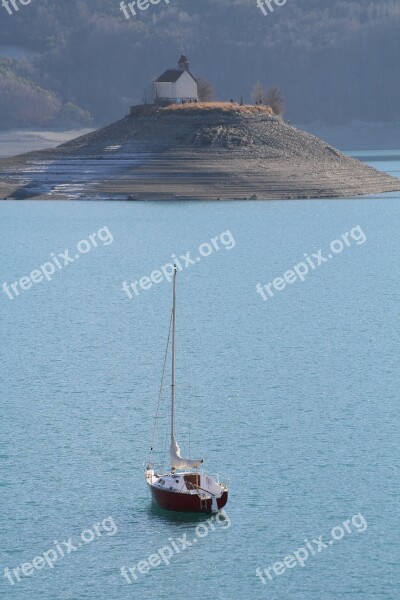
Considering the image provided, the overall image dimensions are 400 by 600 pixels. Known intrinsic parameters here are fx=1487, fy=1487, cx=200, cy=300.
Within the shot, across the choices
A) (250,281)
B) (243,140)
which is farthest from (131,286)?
(243,140)

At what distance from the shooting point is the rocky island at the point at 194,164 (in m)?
109

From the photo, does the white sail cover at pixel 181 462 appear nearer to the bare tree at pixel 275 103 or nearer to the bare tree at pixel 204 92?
the bare tree at pixel 275 103

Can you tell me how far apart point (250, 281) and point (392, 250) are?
17.5 metres

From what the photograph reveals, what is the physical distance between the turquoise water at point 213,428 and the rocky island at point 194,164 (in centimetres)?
3454

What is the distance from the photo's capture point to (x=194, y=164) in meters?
111

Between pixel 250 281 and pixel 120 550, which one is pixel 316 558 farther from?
pixel 250 281

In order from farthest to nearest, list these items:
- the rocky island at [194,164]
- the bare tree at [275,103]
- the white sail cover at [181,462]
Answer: the bare tree at [275,103] → the rocky island at [194,164] → the white sail cover at [181,462]

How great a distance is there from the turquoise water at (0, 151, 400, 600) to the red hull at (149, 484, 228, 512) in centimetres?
27

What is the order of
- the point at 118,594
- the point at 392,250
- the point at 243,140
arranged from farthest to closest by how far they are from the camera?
the point at 243,140
the point at 392,250
the point at 118,594

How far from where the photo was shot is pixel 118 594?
28.5 metres

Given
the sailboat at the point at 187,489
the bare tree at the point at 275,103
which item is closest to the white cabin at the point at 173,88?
the bare tree at the point at 275,103

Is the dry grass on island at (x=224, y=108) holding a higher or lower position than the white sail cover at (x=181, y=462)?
higher

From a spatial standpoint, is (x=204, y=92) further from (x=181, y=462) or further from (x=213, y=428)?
(x=181, y=462)

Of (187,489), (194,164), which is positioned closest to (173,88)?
(194,164)
